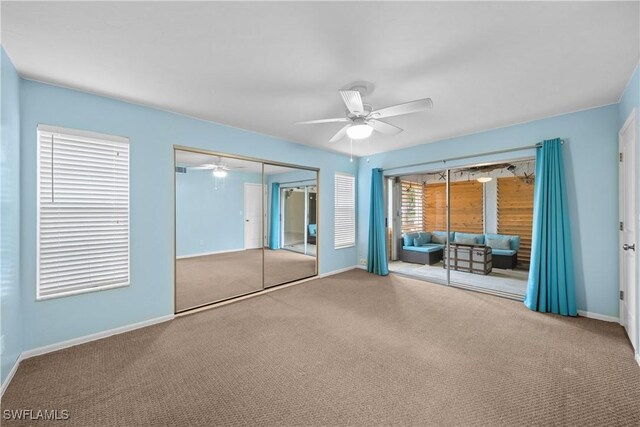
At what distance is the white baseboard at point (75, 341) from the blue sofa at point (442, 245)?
16.9ft

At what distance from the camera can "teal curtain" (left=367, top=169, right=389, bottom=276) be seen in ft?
17.1

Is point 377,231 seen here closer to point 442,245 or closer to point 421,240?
point 421,240

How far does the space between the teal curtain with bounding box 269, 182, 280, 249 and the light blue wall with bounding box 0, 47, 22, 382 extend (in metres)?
4.75

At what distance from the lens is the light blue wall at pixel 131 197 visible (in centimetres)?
232

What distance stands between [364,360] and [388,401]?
494 millimetres

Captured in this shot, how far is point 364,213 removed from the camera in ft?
18.6

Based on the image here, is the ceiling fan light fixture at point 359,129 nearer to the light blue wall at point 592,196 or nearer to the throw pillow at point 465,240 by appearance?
the light blue wall at point 592,196

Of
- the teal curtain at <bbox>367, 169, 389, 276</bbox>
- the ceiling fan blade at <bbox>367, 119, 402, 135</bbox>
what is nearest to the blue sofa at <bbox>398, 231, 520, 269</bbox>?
the teal curtain at <bbox>367, 169, 389, 276</bbox>

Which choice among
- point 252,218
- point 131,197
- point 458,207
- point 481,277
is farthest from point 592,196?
point 252,218

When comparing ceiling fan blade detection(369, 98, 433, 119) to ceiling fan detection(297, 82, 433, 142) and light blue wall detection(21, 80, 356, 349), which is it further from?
light blue wall detection(21, 80, 356, 349)

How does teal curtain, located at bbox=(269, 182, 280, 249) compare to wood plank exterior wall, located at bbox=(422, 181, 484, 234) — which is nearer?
wood plank exterior wall, located at bbox=(422, 181, 484, 234)

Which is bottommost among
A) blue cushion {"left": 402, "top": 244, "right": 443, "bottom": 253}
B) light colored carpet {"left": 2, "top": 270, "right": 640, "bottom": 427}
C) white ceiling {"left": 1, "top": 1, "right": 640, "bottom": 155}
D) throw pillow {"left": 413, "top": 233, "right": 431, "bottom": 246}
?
light colored carpet {"left": 2, "top": 270, "right": 640, "bottom": 427}

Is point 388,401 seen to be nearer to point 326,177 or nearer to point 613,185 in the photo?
point 613,185

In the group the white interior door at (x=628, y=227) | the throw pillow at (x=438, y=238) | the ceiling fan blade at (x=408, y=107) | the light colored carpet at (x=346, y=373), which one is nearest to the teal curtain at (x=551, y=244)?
the light colored carpet at (x=346, y=373)
